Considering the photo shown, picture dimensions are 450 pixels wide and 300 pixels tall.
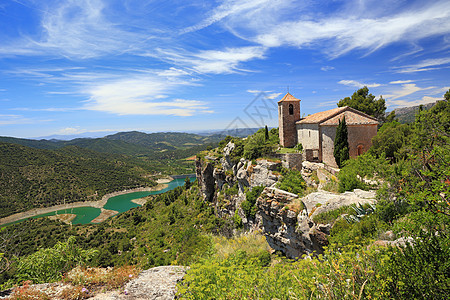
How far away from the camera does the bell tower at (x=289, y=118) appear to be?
27723 millimetres

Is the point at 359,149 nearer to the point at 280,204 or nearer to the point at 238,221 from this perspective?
the point at 280,204

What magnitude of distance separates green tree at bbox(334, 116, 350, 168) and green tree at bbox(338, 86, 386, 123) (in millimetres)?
15095

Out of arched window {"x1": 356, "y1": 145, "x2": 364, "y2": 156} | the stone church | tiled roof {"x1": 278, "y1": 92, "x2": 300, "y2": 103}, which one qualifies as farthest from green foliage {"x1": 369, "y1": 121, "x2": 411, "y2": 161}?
tiled roof {"x1": 278, "y1": 92, "x2": 300, "y2": 103}

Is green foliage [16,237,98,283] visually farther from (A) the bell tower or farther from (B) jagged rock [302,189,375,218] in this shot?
(A) the bell tower

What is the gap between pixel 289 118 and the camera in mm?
28000

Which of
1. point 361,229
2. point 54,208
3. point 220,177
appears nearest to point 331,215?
point 361,229

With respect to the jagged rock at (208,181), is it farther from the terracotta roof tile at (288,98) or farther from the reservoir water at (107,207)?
the reservoir water at (107,207)

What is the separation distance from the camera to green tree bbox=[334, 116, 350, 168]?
19.8m

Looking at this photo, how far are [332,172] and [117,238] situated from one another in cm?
5013

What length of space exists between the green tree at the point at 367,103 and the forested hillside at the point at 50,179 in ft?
334

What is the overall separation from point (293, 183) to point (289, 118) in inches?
422

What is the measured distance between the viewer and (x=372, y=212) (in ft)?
30.3

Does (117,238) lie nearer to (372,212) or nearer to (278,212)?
(278,212)

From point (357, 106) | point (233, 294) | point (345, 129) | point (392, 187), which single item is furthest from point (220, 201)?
point (233, 294)
